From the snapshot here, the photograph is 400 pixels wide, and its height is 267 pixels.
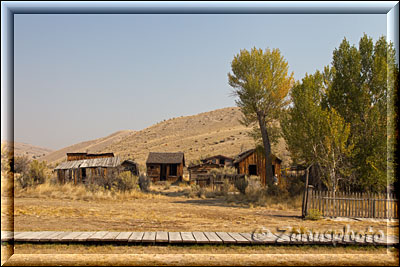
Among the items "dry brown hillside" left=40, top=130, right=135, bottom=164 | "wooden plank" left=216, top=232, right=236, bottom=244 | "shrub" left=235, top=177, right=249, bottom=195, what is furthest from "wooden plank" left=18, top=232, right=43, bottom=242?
"dry brown hillside" left=40, top=130, right=135, bottom=164

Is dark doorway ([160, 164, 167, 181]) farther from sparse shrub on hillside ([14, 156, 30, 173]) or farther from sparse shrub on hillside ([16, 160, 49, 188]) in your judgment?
sparse shrub on hillside ([14, 156, 30, 173])

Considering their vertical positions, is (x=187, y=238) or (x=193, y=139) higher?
(x=193, y=139)

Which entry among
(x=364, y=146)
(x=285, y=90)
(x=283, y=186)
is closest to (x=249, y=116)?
(x=285, y=90)

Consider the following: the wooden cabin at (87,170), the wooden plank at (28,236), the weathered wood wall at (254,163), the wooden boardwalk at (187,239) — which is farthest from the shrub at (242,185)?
the wooden plank at (28,236)

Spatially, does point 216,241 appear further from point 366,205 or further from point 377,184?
point 377,184

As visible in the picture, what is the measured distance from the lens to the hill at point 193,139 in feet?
226

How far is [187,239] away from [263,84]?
18.3 metres

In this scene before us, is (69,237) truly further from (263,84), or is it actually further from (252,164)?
(252,164)

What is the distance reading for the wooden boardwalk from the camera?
8078 mm

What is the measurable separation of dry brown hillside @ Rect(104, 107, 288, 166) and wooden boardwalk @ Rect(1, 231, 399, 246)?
4725 centimetres

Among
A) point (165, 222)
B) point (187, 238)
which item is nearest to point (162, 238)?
point (187, 238)

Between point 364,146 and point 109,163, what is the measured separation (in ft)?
57.9

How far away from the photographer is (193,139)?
85.9m

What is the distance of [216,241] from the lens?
810 cm
